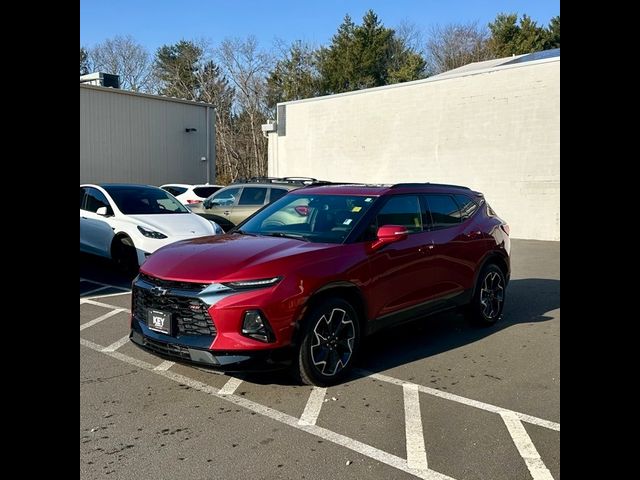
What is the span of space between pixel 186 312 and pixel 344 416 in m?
1.43

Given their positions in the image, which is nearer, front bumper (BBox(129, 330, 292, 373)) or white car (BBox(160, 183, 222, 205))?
front bumper (BBox(129, 330, 292, 373))

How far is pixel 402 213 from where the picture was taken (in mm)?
5777

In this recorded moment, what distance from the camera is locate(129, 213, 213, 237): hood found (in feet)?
30.2

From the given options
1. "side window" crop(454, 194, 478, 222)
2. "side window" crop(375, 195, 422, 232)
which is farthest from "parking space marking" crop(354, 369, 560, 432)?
"side window" crop(454, 194, 478, 222)

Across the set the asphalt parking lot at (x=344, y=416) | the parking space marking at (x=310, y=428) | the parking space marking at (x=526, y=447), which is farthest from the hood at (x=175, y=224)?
the parking space marking at (x=526, y=447)

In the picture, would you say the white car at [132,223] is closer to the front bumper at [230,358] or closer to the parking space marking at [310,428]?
the parking space marking at [310,428]

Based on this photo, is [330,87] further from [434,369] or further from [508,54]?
[434,369]

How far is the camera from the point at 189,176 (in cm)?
2764

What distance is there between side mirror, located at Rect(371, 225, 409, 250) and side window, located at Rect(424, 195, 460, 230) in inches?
37.1

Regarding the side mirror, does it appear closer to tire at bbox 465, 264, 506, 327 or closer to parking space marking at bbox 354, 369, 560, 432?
parking space marking at bbox 354, 369, 560, 432

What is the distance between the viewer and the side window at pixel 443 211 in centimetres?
615

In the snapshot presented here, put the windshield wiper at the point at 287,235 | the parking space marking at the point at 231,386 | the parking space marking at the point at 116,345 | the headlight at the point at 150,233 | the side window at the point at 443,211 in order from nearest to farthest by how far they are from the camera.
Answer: the parking space marking at the point at 231,386
the windshield wiper at the point at 287,235
the parking space marking at the point at 116,345
the side window at the point at 443,211
the headlight at the point at 150,233

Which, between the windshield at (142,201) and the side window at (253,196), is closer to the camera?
the windshield at (142,201)
